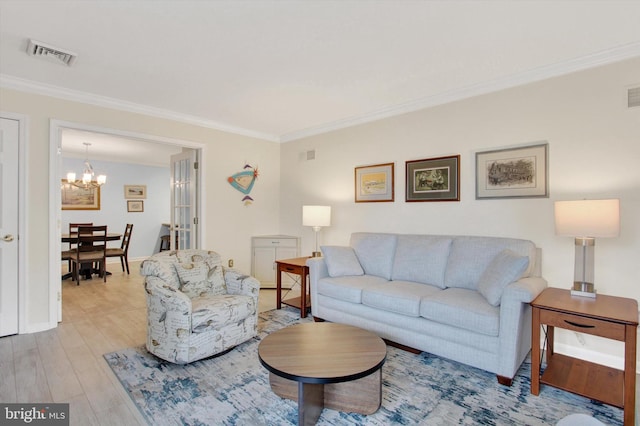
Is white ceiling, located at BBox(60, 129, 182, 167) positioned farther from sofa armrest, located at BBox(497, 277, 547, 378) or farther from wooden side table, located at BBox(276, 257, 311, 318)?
sofa armrest, located at BBox(497, 277, 547, 378)

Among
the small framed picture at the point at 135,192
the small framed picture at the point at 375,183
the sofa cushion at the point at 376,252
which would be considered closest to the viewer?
the sofa cushion at the point at 376,252

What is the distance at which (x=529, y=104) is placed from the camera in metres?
2.79

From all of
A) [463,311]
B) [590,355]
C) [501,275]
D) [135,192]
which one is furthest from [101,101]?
[590,355]

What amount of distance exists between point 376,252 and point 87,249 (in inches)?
183

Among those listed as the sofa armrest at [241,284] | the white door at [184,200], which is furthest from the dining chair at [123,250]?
the sofa armrest at [241,284]

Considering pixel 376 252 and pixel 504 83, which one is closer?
pixel 504 83

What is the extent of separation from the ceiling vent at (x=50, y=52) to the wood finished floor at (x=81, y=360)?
232 cm

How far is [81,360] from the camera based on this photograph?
8.17 feet

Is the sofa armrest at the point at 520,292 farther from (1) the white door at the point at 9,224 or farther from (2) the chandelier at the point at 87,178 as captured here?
(2) the chandelier at the point at 87,178

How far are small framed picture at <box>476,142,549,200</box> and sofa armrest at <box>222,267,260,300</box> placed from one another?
2.25 meters

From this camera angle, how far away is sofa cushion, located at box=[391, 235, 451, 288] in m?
3.01

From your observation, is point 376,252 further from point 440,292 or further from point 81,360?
point 81,360

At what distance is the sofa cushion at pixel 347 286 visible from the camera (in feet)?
9.70

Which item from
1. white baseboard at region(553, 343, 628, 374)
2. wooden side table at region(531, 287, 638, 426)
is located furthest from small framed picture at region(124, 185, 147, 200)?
white baseboard at region(553, 343, 628, 374)
